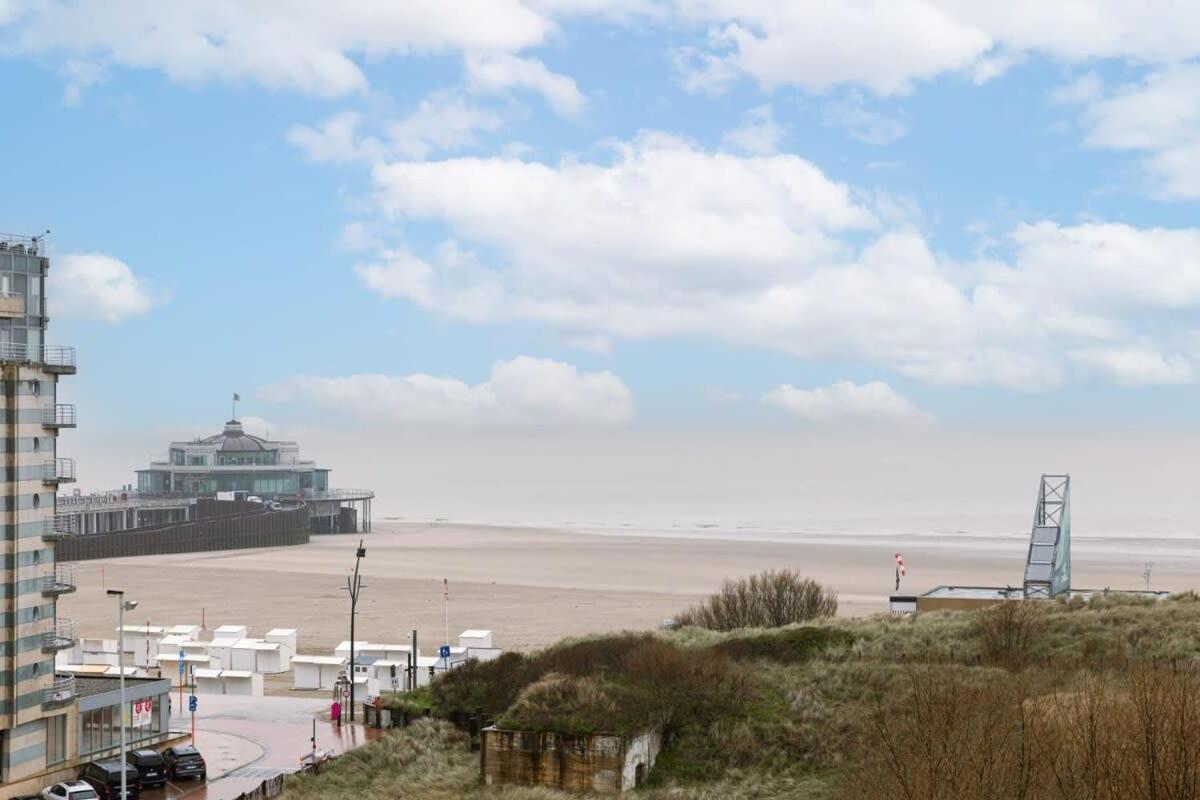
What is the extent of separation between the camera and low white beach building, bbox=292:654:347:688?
46.9m

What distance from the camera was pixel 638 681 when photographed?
32188 mm

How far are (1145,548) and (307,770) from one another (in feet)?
314

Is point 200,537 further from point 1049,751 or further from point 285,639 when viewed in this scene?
point 1049,751

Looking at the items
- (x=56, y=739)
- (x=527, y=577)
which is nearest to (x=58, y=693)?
(x=56, y=739)

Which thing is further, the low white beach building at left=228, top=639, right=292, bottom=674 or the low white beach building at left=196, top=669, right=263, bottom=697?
the low white beach building at left=228, top=639, right=292, bottom=674

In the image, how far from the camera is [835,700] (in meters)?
32.0

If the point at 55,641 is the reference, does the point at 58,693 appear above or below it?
below

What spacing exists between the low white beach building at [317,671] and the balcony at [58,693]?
14235 millimetres

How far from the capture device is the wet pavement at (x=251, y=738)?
105 feet

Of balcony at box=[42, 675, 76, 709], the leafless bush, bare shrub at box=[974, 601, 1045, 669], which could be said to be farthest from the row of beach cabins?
the leafless bush

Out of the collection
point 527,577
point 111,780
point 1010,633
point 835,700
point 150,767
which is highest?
point 1010,633

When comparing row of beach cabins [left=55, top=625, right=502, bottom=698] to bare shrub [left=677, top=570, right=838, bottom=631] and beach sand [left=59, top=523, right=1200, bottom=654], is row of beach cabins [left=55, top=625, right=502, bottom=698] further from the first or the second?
bare shrub [left=677, top=570, right=838, bottom=631]

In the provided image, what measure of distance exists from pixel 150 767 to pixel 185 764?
3.08ft

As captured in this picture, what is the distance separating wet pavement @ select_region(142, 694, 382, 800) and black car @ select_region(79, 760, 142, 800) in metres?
0.42
